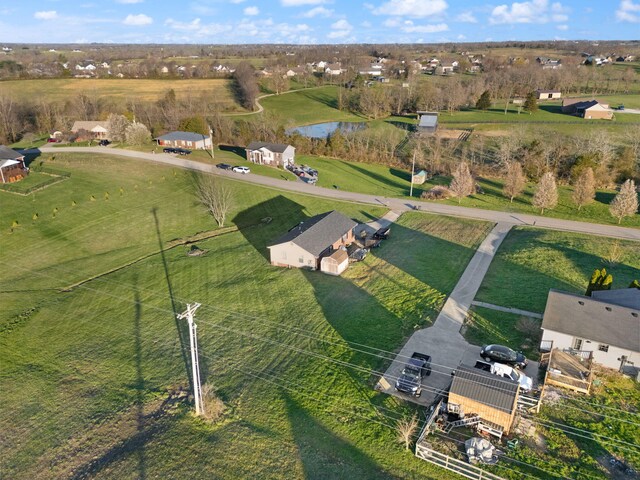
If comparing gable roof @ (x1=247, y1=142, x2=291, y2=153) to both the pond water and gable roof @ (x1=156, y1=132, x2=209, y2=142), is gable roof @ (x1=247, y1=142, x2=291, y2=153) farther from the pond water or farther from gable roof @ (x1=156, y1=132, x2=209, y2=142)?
the pond water

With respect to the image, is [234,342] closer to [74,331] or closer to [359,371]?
[359,371]

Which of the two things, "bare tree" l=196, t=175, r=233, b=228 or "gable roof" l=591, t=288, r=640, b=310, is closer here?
"gable roof" l=591, t=288, r=640, b=310

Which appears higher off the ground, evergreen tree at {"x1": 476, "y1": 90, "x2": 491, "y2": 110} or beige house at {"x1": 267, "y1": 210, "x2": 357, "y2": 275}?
evergreen tree at {"x1": 476, "y1": 90, "x2": 491, "y2": 110}

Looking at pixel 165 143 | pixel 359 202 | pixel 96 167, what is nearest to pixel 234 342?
pixel 359 202

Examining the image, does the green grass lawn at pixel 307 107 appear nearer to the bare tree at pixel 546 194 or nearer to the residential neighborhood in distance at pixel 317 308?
the residential neighborhood in distance at pixel 317 308

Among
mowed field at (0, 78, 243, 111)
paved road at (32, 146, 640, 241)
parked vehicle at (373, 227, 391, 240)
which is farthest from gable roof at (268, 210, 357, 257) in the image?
mowed field at (0, 78, 243, 111)

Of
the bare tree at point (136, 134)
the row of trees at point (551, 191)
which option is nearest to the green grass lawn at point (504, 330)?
the row of trees at point (551, 191)
